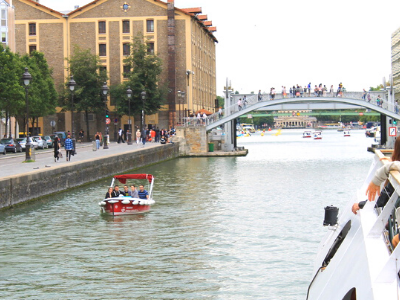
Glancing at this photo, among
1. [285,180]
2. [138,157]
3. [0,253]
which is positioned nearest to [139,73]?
[138,157]

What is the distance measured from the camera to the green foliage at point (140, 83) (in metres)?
66.2

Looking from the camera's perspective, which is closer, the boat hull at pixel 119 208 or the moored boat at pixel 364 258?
the moored boat at pixel 364 258

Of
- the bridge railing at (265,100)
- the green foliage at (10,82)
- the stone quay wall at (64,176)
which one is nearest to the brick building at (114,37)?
the bridge railing at (265,100)

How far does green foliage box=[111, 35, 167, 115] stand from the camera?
66.2 meters

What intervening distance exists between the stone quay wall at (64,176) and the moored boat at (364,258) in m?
15.9

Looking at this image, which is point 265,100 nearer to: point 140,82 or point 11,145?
point 140,82

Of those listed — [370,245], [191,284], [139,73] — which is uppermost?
[139,73]

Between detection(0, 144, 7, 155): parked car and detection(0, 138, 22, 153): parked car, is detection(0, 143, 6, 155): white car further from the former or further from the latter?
detection(0, 138, 22, 153): parked car

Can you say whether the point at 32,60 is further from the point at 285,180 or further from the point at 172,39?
the point at 285,180

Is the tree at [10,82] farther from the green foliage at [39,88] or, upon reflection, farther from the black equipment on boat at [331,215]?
the black equipment on boat at [331,215]

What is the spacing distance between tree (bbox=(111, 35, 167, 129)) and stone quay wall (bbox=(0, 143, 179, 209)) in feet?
70.6

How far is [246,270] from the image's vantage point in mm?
13695

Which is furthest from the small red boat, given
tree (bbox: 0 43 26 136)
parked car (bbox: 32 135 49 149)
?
parked car (bbox: 32 135 49 149)

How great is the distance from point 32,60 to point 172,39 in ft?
52.8
